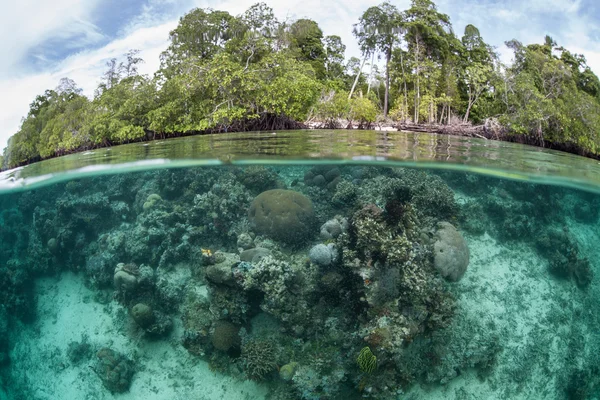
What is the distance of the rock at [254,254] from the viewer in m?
8.72

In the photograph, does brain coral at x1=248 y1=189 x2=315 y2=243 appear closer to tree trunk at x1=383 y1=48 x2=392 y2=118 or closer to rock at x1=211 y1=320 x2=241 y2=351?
rock at x1=211 y1=320 x2=241 y2=351

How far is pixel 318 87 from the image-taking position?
55.5ft

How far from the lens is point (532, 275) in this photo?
1056 cm

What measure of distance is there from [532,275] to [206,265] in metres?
8.82

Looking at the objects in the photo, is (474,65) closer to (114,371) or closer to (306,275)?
(306,275)

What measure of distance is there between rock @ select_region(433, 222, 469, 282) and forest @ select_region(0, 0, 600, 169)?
27.5 feet

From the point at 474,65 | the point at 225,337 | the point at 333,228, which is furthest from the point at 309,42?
the point at 225,337

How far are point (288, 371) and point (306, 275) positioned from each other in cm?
200

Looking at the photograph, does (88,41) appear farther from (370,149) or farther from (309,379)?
(309,379)

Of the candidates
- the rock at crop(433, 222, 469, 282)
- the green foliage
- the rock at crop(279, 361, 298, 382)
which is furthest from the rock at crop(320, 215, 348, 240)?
the green foliage

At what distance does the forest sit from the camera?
590 inches

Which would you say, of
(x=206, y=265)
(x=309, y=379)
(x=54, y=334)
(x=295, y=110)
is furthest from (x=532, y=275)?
(x=54, y=334)

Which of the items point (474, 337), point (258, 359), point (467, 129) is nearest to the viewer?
point (258, 359)

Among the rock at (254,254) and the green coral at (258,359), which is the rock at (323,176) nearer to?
the rock at (254,254)
